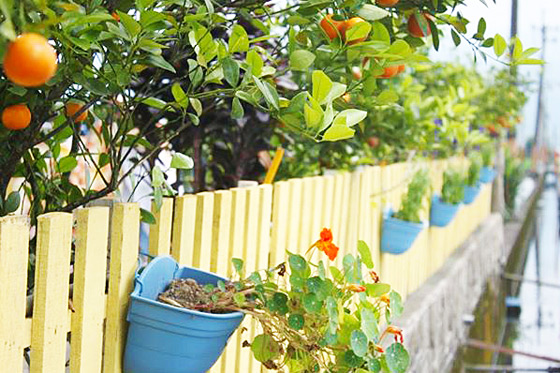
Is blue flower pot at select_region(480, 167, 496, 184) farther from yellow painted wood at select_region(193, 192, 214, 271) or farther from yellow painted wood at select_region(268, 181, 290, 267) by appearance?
yellow painted wood at select_region(193, 192, 214, 271)

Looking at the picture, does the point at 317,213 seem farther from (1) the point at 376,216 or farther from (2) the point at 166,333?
(2) the point at 166,333

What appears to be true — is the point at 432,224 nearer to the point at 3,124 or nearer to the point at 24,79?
the point at 3,124

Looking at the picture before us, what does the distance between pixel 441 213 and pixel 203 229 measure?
3435 millimetres

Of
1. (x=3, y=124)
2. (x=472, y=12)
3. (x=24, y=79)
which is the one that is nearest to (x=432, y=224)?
(x=472, y=12)

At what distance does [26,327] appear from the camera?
1.24m

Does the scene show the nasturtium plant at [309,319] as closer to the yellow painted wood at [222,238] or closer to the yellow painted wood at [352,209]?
the yellow painted wood at [222,238]

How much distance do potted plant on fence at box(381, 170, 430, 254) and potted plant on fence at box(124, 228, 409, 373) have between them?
2.09 meters

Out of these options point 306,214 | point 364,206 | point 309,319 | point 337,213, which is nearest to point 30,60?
point 309,319

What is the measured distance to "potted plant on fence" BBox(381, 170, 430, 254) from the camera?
3604 mm

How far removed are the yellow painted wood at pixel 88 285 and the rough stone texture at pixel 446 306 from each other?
216cm

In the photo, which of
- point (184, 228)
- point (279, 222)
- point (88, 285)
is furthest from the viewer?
point (279, 222)

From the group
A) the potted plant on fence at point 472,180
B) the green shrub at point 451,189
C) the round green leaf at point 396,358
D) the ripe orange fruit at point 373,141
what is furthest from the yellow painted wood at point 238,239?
the potted plant on fence at point 472,180

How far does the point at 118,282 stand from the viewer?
4.77 feet

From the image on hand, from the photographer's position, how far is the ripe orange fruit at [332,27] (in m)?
1.43
